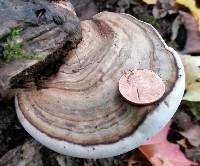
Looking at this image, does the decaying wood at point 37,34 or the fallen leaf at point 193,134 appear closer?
the decaying wood at point 37,34

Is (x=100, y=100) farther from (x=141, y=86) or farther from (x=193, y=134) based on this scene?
(x=193, y=134)

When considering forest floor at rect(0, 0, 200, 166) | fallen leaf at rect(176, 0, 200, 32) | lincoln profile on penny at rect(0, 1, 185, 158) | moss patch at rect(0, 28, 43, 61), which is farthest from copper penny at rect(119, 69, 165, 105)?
fallen leaf at rect(176, 0, 200, 32)

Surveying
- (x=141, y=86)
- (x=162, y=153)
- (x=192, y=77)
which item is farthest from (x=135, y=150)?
(x=141, y=86)

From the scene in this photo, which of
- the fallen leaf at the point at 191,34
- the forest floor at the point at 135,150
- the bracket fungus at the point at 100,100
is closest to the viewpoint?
the bracket fungus at the point at 100,100

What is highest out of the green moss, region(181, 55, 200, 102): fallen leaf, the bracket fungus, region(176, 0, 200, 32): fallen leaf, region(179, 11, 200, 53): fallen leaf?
the green moss

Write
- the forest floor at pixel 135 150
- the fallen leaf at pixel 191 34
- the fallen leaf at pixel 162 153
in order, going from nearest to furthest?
1. the forest floor at pixel 135 150
2. the fallen leaf at pixel 162 153
3. the fallen leaf at pixel 191 34

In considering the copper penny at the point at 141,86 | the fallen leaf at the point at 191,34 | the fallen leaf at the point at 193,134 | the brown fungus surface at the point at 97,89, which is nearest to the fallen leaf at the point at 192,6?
the fallen leaf at the point at 191,34

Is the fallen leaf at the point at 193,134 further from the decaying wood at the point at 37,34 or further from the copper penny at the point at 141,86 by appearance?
the decaying wood at the point at 37,34

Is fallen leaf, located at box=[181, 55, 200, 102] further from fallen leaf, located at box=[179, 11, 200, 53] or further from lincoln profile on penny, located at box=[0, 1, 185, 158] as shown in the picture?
lincoln profile on penny, located at box=[0, 1, 185, 158]
